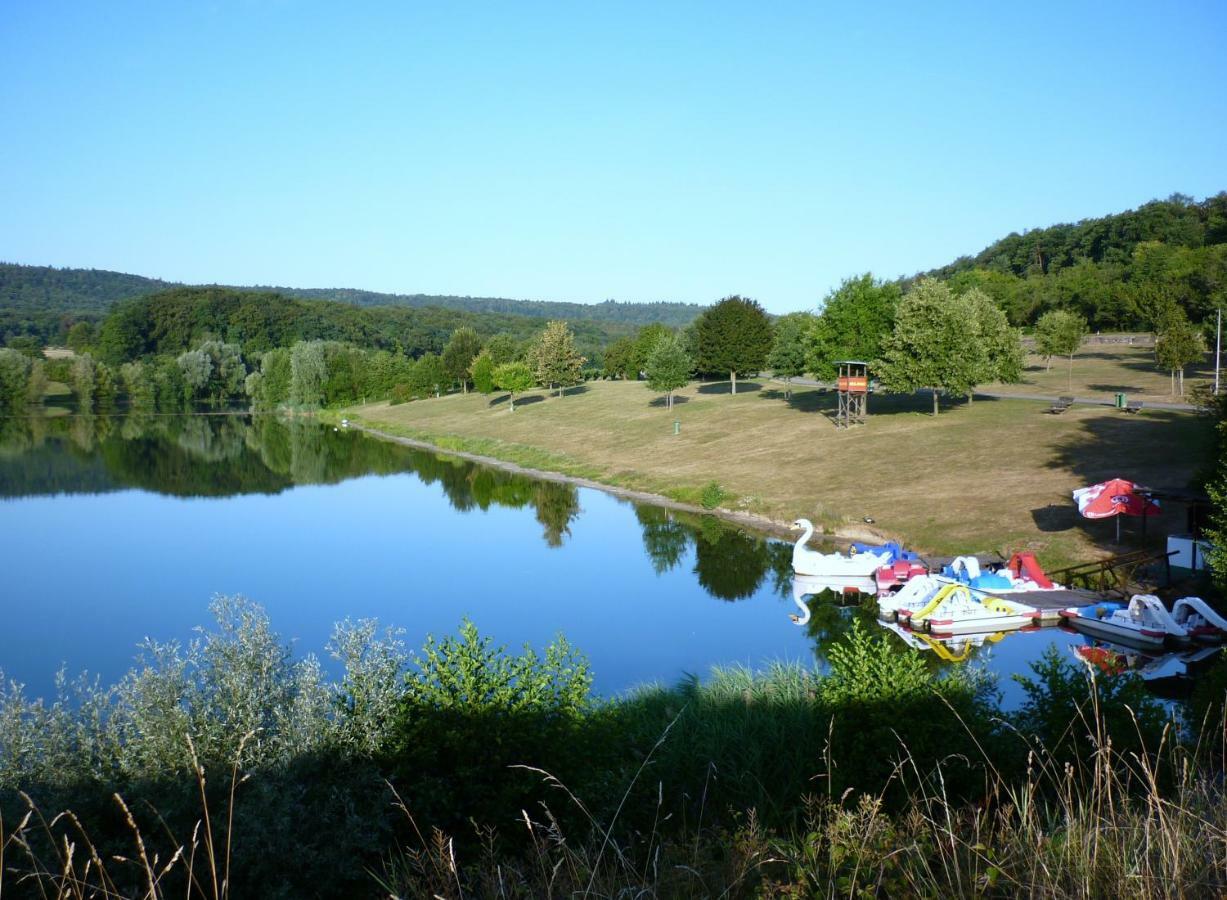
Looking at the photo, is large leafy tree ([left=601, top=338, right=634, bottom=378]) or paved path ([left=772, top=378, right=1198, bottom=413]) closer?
paved path ([left=772, top=378, right=1198, bottom=413])

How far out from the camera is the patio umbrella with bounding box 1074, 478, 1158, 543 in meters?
20.9

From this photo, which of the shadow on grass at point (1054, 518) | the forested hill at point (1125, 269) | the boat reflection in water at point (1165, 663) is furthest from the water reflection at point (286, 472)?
the forested hill at point (1125, 269)

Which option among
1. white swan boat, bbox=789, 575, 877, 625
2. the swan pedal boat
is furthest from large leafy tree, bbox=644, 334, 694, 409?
the swan pedal boat

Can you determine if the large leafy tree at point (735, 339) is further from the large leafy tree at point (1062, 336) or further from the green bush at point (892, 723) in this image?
the green bush at point (892, 723)

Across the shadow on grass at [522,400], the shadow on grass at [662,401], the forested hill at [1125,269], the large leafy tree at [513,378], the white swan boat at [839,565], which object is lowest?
the white swan boat at [839,565]

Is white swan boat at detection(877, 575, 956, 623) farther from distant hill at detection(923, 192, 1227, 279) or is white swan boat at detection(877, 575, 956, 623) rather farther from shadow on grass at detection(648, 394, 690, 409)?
distant hill at detection(923, 192, 1227, 279)

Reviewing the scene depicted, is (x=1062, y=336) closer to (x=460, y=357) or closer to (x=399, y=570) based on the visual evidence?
(x=399, y=570)

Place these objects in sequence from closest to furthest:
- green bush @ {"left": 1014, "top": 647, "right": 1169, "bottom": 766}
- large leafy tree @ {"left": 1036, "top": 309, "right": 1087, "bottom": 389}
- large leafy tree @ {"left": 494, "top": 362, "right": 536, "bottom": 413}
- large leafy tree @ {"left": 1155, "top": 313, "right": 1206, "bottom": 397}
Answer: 1. green bush @ {"left": 1014, "top": 647, "right": 1169, "bottom": 766}
2. large leafy tree @ {"left": 1155, "top": 313, "right": 1206, "bottom": 397}
3. large leafy tree @ {"left": 1036, "top": 309, "right": 1087, "bottom": 389}
4. large leafy tree @ {"left": 494, "top": 362, "right": 536, "bottom": 413}

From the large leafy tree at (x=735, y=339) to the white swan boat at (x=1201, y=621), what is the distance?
4428 centimetres

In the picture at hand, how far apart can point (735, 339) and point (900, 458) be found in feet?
89.3

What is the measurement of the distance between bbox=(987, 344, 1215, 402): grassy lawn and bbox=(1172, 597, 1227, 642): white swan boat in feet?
87.7

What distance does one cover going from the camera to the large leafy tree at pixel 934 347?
41531 millimetres

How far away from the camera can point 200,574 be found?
2630 cm

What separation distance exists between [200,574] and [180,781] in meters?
20.0
